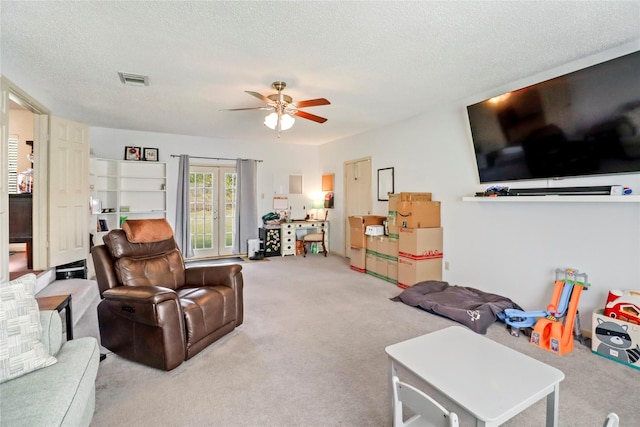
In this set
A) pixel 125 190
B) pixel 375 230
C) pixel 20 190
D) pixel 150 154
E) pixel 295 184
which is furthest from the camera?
pixel 295 184

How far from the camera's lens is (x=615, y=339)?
2.43m

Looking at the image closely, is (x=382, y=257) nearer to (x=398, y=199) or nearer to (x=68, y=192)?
(x=398, y=199)

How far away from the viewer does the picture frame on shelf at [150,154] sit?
5.90m

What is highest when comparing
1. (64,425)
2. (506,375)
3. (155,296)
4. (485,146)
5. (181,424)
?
(485,146)

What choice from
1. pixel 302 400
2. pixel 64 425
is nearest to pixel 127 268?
pixel 64 425

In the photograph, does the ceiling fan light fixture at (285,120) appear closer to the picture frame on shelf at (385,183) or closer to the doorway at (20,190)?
the picture frame on shelf at (385,183)

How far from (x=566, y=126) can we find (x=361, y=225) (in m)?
3.04

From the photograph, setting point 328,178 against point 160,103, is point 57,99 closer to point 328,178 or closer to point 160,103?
point 160,103

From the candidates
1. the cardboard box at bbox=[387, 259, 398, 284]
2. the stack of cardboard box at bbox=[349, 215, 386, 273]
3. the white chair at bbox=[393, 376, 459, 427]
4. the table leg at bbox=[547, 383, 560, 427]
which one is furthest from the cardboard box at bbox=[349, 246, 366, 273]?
the white chair at bbox=[393, 376, 459, 427]

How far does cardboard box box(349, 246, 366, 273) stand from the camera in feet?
17.3

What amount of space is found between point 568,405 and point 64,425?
104 inches

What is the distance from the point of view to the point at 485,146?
3.60 metres

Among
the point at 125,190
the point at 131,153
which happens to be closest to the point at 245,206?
the point at 125,190

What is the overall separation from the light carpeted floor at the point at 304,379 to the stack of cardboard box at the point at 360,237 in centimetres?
184
